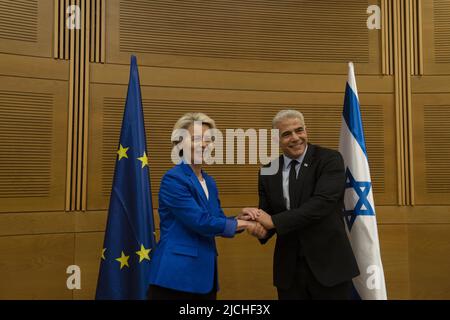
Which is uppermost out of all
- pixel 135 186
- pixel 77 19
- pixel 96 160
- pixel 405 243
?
pixel 77 19

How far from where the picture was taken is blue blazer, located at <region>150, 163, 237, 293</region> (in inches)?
73.5

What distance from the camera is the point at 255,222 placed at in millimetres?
2211

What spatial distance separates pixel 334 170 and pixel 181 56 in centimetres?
199

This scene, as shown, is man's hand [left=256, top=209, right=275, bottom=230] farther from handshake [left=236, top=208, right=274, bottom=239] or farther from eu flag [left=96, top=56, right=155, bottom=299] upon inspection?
eu flag [left=96, top=56, right=155, bottom=299]

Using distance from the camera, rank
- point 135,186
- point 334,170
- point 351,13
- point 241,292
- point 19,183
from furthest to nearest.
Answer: point 351,13, point 241,292, point 19,183, point 135,186, point 334,170

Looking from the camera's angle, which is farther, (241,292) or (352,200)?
(241,292)

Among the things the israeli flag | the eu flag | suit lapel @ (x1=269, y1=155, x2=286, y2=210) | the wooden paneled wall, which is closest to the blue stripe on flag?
the israeli flag

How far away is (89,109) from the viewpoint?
3330mm

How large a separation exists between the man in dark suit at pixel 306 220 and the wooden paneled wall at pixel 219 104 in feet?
4.72

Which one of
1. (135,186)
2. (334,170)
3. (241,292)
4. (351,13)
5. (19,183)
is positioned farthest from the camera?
(351,13)

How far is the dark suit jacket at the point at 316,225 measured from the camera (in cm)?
196

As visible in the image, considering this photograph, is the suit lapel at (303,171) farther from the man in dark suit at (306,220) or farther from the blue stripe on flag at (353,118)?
the blue stripe on flag at (353,118)

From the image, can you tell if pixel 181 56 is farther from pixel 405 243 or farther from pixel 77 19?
pixel 405 243

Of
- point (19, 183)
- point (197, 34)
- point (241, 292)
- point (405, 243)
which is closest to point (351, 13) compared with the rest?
point (197, 34)
